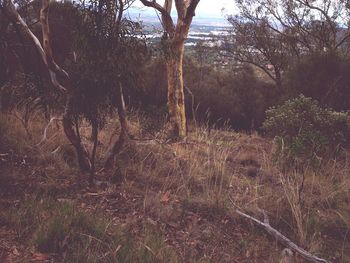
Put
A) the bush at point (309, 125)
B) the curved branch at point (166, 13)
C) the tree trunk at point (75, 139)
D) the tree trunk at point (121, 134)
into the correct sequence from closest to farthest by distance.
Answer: the tree trunk at point (75, 139), the tree trunk at point (121, 134), the bush at point (309, 125), the curved branch at point (166, 13)

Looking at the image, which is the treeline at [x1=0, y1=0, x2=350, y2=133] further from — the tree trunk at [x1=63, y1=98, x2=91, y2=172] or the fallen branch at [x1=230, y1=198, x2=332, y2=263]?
the fallen branch at [x1=230, y1=198, x2=332, y2=263]

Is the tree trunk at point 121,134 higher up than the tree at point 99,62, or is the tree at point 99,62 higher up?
the tree at point 99,62

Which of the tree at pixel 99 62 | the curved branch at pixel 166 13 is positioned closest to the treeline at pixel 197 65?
the tree at pixel 99 62

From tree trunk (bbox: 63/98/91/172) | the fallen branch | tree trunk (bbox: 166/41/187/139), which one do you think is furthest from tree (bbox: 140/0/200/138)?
the fallen branch

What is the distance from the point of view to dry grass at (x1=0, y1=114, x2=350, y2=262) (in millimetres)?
4246

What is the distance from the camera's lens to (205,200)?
5.07 metres

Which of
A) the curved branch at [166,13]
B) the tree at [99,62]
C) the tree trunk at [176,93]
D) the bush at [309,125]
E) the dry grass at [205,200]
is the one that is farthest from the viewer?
Answer: the tree trunk at [176,93]

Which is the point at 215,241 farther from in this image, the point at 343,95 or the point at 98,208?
the point at 343,95

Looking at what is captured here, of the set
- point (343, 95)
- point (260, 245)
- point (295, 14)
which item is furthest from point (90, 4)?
point (295, 14)

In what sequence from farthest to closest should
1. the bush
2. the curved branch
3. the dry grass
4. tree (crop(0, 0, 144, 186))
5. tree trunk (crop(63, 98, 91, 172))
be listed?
the curved branch → the bush → tree trunk (crop(63, 98, 91, 172)) → tree (crop(0, 0, 144, 186)) → the dry grass

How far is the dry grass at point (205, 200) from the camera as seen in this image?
13.9ft

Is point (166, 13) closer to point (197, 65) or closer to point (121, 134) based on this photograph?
point (121, 134)

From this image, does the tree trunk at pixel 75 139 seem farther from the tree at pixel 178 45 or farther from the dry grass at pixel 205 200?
the tree at pixel 178 45

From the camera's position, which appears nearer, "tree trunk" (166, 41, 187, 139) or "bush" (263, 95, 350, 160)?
"bush" (263, 95, 350, 160)
